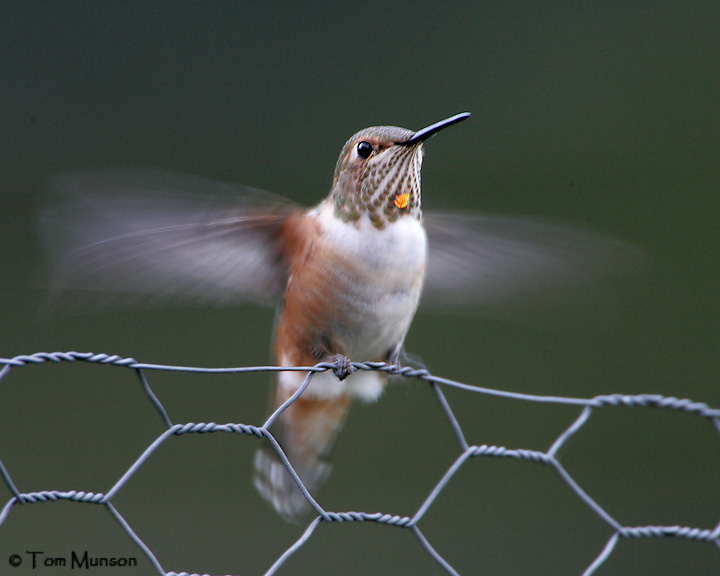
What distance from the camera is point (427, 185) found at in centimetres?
271

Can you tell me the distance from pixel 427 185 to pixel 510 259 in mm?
→ 1240

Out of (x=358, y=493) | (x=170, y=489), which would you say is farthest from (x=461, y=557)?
(x=170, y=489)

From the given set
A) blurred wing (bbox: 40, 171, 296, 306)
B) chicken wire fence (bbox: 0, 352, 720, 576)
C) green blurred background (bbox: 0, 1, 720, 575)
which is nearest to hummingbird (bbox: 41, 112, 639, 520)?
blurred wing (bbox: 40, 171, 296, 306)

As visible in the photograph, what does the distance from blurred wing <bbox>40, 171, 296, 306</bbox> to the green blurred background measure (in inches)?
57.6

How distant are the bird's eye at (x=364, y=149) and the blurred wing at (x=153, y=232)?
169 millimetres

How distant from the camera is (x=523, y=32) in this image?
302 centimetres

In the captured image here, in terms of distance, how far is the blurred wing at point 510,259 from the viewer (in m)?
1.36

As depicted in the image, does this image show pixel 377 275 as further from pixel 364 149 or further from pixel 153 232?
pixel 153 232

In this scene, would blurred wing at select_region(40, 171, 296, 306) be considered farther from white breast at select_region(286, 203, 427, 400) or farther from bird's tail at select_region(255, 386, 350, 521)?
bird's tail at select_region(255, 386, 350, 521)

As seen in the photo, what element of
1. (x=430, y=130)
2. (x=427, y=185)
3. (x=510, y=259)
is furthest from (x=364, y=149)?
(x=427, y=185)

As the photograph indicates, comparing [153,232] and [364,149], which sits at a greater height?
[364,149]

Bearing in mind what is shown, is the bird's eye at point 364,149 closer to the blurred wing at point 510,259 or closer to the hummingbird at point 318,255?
the hummingbird at point 318,255

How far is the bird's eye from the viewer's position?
1382mm

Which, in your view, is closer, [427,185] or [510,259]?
[510,259]
